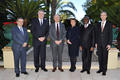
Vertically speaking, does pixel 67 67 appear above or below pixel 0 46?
below

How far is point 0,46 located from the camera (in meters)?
6.43

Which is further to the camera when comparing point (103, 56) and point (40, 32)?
point (40, 32)

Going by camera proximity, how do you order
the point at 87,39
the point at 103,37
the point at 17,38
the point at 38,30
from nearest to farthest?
the point at 17,38 < the point at 103,37 < the point at 87,39 < the point at 38,30

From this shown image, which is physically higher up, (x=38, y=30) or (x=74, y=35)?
(x=38, y=30)

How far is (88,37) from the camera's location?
4.97 meters

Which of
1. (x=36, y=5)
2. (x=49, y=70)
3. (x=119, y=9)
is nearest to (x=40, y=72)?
(x=49, y=70)

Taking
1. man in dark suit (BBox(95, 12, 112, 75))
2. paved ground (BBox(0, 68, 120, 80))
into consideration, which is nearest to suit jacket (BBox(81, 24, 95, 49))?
man in dark suit (BBox(95, 12, 112, 75))

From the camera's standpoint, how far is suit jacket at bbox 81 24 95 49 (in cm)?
493

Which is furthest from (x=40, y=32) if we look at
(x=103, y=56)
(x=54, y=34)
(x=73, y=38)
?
(x=103, y=56)

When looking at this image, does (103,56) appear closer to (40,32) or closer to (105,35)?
(105,35)

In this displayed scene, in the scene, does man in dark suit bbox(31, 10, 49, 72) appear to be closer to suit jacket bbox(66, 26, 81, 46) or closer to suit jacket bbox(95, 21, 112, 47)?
suit jacket bbox(66, 26, 81, 46)

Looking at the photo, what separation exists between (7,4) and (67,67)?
3.57 metres

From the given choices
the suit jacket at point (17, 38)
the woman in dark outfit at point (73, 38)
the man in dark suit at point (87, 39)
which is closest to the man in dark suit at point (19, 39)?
the suit jacket at point (17, 38)

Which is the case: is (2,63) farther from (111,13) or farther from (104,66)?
(111,13)
